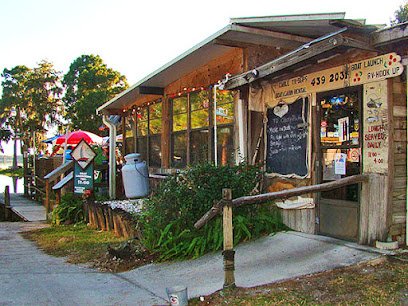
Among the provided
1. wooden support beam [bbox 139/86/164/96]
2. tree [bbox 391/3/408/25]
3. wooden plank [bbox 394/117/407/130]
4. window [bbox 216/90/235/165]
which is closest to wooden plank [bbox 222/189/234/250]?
wooden plank [bbox 394/117/407/130]

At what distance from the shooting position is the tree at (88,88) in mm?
32156

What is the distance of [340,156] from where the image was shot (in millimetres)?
6031

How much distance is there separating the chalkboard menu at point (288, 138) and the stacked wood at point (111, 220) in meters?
2.68

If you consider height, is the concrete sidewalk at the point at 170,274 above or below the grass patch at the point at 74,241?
above

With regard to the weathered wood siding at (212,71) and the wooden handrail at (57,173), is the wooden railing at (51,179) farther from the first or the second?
the weathered wood siding at (212,71)

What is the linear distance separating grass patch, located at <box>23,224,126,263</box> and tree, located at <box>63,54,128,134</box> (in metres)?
21.5

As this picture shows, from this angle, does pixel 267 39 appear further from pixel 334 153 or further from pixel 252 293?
pixel 252 293

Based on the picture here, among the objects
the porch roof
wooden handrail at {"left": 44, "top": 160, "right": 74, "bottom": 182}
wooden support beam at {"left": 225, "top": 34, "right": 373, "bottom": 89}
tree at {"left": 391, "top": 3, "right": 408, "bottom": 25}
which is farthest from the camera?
tree at {"left": 391, "top": 3, "right": 408, "bottom": 25}

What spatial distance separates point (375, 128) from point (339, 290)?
2143 millimetres

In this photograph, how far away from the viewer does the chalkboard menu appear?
21.6 feet

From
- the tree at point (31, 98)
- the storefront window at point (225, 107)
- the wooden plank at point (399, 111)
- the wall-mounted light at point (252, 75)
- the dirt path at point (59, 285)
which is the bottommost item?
the dirt path at point (59, 285)

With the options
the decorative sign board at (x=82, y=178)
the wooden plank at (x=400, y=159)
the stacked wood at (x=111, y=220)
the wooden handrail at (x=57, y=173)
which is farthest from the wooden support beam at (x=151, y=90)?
the wooden plank at (x=400, y=159)

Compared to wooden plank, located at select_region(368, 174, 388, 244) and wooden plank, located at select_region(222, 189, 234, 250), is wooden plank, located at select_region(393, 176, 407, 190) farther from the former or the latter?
wooden plank, located at select_region(222, 189, 234, 250)

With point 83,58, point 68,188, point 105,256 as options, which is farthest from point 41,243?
point 83,58
